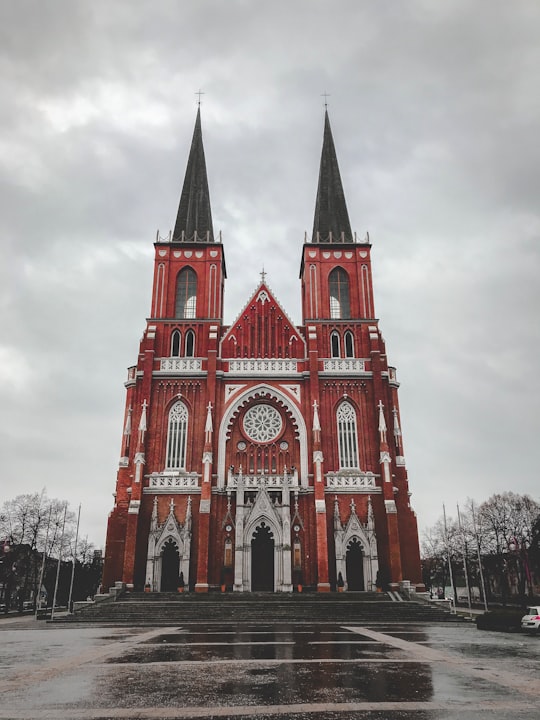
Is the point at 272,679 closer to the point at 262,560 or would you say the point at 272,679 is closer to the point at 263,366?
the point at 262,560

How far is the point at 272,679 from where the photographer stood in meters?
10.6

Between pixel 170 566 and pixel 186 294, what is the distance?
72.5ft

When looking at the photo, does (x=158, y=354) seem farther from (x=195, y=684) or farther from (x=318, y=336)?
(x=195, y=684)

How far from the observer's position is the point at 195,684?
33.7 feet

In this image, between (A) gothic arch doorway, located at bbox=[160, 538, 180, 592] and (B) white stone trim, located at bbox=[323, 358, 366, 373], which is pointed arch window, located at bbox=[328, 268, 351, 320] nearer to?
(B) white stone trim, located at bbox=[323, 358, 366, 373]

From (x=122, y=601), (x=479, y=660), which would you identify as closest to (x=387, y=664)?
(x=479, y=660)

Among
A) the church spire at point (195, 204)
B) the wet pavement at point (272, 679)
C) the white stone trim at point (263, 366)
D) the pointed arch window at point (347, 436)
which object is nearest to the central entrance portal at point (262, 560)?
the pointed arch window at point (347, 436)

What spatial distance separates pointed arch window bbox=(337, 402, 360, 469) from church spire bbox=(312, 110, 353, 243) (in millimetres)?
15807

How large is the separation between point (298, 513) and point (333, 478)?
12.1ft

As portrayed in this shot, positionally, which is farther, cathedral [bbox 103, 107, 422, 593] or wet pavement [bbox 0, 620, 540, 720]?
cathedral [bbox 103, 107, 422, 593]

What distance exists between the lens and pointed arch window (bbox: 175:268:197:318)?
4769 cm

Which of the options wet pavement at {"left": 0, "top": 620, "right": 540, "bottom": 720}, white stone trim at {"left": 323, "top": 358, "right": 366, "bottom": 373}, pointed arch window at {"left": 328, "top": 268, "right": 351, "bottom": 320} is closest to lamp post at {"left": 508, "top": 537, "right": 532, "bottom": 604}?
white stone trim at {"left": 323, "top": 358, "right": 366, "bottom": 373}

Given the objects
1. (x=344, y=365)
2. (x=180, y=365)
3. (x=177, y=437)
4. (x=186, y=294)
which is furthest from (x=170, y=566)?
(x=186, y=294)

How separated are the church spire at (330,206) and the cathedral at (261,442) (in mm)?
460
